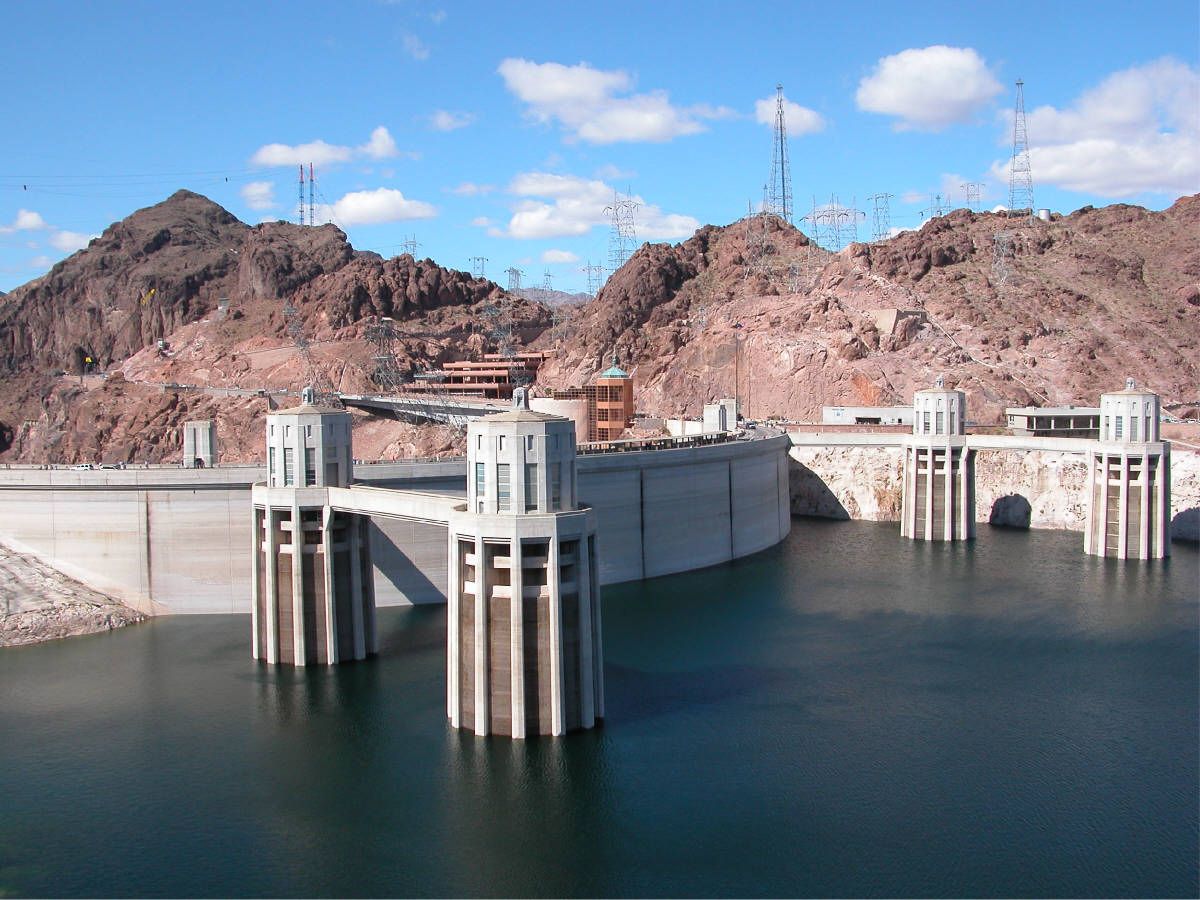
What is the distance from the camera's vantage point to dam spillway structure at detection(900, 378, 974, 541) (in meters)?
79.8

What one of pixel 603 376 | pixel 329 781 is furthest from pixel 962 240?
pixel 329 781

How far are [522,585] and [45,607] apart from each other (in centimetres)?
2907

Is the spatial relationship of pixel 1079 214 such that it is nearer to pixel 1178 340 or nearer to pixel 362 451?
pixel 1178 340

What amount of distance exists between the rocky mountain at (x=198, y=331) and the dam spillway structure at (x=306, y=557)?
88.0 metres

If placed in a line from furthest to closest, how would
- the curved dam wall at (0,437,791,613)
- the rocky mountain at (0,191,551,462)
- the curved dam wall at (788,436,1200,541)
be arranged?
the rocky mountain at (0,191,551,462)
the curved dam wall at (788,436,1200,541)
the curved dam wall at (0,437,791,613)

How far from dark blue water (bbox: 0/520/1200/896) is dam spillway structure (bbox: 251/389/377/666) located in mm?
1658

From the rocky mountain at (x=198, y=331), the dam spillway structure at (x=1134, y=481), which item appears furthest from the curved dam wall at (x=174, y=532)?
the rocky mountain at (x=198, y=331)

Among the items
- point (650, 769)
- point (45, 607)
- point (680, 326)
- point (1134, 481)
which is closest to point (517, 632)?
point (650, 769)

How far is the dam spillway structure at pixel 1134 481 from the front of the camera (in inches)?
2734

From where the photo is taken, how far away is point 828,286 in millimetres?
129000

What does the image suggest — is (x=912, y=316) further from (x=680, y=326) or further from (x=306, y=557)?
(x=306, y=557)

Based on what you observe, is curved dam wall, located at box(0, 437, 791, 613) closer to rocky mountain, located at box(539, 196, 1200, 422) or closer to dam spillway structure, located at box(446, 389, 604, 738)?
dam spillway structure, located at box(446, 389, 604, 738)

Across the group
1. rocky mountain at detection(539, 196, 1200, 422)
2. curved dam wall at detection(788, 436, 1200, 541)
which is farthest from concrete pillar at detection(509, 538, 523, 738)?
rocky mountain at detection(539, 196, 1200, 422)

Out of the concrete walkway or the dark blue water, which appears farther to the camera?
the concrete walkway
